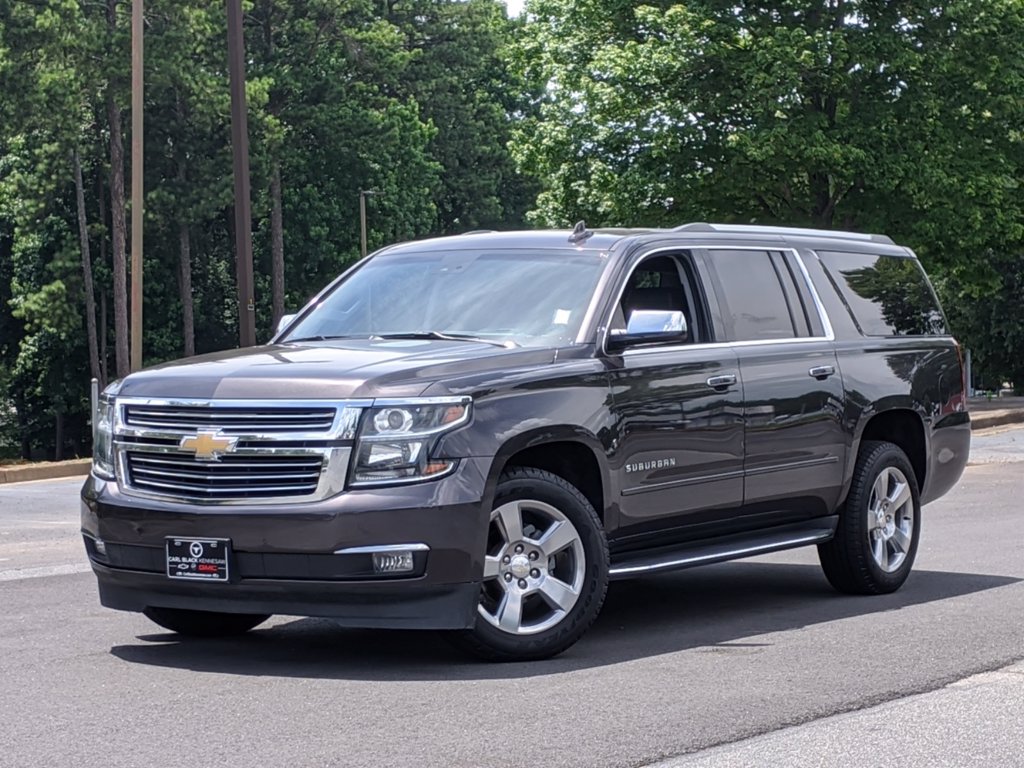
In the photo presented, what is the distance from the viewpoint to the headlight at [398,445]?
7.17 m

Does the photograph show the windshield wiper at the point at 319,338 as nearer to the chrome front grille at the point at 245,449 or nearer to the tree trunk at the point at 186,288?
the chrome front grille at the point at 245,449

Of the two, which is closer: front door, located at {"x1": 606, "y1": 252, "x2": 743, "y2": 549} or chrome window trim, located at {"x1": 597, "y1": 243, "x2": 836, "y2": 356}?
front door, located at {"x1": 606, "y1": 252, "x2": 743, "y2": 549}

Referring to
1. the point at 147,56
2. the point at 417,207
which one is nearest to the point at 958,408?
the point at 147,56

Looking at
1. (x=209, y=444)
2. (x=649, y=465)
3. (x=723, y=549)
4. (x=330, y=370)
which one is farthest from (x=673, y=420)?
(x=209, y=444)

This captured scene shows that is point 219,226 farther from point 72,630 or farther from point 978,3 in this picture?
point 72,630

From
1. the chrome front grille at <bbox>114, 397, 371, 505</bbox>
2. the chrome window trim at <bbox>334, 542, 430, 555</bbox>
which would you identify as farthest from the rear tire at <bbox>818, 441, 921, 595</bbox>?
the chrome front grille at <bbox>114, 397, 371, 505</bbox>

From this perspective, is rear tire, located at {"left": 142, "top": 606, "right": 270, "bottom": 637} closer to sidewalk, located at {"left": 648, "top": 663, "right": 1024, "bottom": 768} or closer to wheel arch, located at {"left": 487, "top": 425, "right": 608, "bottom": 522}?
wheel arch, located at {"left": 487, "top": 425, "right": 608, "bottom": 522}

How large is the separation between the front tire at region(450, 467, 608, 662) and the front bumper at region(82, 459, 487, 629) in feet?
0.64

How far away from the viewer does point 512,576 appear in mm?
7547

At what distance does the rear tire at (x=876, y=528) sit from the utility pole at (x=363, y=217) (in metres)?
53.2

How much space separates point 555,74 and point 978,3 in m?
8.55

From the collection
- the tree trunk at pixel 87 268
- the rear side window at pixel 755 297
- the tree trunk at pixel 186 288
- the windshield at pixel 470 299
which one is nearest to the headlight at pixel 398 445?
the windshield at pixel 470 299

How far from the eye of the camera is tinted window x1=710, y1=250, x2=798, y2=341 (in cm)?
916

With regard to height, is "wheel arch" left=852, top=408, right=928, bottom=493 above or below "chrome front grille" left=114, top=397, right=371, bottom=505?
below
